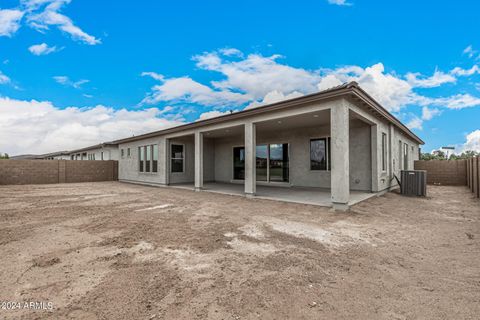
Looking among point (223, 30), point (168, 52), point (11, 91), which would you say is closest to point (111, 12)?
point (168, 52)

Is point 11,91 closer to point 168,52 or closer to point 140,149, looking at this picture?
point 140,149

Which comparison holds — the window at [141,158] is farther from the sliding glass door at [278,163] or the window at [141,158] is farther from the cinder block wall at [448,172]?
the cinder block wall at [448,172]

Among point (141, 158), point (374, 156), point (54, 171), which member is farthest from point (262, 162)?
point (54, 171)

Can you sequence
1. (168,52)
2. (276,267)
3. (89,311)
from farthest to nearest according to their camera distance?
(168,52) < (276,267) < (89,311)

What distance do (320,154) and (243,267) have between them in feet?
27.1

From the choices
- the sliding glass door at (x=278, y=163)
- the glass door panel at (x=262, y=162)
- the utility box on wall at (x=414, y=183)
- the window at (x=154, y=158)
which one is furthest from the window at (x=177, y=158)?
the utility box on wall at (x=414, y=183)

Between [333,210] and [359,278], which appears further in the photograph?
[333,210]

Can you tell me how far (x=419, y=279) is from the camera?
2557mm

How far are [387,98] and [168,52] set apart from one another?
1419 centimetres

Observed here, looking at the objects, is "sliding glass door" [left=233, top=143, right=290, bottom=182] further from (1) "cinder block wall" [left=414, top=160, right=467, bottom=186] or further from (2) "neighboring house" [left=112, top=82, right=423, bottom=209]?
(1) "cinder block wall" [left=414, top=160, right=467, bottom=186]

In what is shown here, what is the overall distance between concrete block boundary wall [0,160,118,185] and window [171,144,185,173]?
26.9 feet

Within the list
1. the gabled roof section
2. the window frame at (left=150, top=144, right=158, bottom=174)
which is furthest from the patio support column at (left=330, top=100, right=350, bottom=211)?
the window frame at (left=150, top=144, right=158, bottom=174)

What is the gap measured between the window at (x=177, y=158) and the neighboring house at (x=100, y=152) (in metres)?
7.48

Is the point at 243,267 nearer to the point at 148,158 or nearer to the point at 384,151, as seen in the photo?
the point at 384,151
